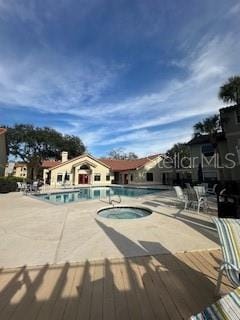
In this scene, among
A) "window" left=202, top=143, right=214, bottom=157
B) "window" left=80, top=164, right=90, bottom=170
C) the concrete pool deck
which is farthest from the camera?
"window" left=80, top=164, right=90, bottom=170

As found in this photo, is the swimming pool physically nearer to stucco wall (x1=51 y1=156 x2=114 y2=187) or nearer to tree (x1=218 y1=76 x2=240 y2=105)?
stucco wall (x1=51 y1=156 x2=114 y2=187)

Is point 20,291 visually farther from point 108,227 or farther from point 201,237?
point 201,237

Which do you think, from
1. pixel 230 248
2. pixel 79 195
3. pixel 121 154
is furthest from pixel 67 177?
pixel 230 248

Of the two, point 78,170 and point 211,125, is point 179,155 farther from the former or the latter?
point 78,170

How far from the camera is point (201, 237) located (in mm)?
5703

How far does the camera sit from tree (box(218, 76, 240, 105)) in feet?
57.2

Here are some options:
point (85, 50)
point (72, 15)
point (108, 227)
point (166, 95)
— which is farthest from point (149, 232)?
point (166, 95)

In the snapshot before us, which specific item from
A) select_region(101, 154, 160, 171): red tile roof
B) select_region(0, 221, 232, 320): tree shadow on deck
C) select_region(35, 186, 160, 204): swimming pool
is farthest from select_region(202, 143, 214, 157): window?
select_region(0, 221, 232, 320): tree shadow on deck

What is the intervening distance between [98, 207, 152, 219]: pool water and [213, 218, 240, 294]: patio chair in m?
7.10

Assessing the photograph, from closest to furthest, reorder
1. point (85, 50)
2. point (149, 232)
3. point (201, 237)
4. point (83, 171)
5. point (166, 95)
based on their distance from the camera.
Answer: point (201, 237) → point (149, 232) → point (85, 50) → point (166, 95) → point (83, 171)

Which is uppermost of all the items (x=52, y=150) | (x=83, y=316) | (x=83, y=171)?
(x=52, y=150)

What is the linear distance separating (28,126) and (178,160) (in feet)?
115

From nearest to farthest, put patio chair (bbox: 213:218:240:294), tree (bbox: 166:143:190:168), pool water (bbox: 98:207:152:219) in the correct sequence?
patio chair (bbox: 213:218:240:294) → pool water (bbox: 98:207:152:219) → tree (bbox: 166:143:190:168)

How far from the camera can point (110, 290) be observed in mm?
3279
